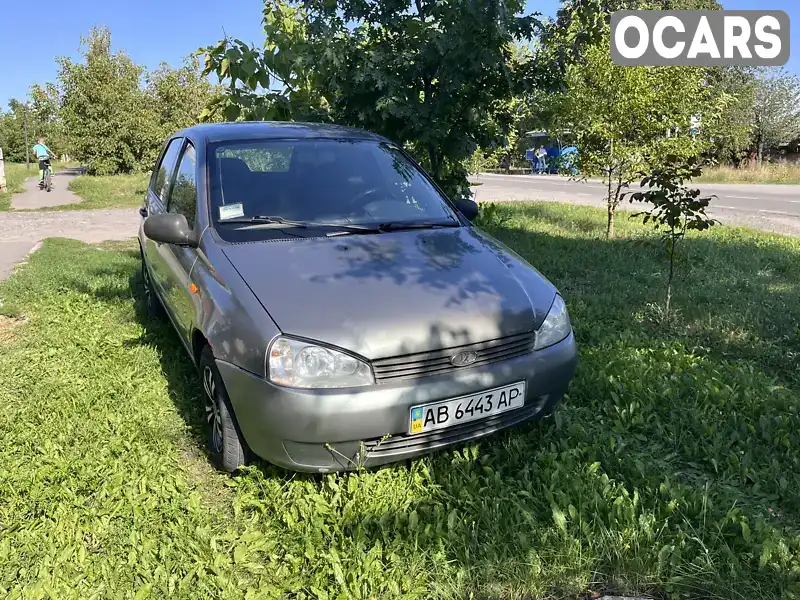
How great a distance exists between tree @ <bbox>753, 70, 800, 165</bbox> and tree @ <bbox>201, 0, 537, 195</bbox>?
36679mm

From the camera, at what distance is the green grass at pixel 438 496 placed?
2334 mm

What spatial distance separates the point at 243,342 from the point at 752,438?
2682 mm

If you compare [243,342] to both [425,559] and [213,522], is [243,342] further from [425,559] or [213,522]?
[425,559]

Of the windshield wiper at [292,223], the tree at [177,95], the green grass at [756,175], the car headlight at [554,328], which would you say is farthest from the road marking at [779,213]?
the tree at [177,95]

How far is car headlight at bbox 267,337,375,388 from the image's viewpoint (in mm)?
2523

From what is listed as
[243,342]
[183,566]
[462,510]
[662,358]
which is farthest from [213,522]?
[662,358]

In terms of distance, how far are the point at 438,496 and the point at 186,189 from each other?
2.47 m

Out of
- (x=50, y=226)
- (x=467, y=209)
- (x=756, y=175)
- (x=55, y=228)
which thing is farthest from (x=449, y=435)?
(x=756, y=175)

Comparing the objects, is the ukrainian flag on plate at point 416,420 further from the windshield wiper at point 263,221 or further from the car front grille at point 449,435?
the windshield wiper at point 263,221

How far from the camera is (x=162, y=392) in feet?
13.0

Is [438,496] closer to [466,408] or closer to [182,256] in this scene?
[466,408]

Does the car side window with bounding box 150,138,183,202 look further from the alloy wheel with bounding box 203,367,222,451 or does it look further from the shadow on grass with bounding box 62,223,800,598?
the alloy wheel with bounding box 203,367,222,451

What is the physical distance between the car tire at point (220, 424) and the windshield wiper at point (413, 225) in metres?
1.20

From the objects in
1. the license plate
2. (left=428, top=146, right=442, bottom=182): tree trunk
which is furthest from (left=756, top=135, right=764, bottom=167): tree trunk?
the license plate
